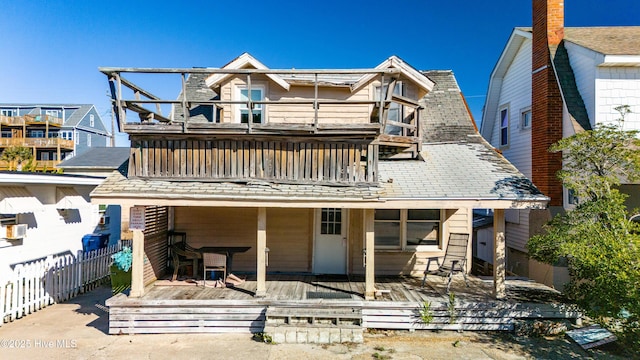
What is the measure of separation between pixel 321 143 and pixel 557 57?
7.75m

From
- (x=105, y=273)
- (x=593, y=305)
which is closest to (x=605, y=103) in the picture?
(x=593, y=305)

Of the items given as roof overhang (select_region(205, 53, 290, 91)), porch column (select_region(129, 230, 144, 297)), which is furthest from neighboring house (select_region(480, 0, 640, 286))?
porch column (select_region(129, 230, 144, 297))

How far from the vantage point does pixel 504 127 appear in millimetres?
12805

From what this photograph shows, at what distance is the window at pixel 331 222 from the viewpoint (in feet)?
31.2

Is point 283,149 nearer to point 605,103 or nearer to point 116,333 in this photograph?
point 116,333

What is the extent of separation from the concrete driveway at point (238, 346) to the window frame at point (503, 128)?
778cm

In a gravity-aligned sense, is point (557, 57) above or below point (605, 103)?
above

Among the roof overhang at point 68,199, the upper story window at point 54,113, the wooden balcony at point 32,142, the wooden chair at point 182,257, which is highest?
the upper story window at point 54,113

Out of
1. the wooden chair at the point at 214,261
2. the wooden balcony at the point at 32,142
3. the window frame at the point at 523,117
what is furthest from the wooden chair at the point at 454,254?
the wooden balcony at the point at 32,142

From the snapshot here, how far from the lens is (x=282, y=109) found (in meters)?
9.52

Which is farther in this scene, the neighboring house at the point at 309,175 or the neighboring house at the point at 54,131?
the neighboring house at the point at 54,131

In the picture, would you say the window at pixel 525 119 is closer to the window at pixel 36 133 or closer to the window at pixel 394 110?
the window at pixel 394 110

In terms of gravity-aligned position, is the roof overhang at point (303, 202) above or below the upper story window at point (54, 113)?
below

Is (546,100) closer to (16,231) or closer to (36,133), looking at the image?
(16,231)
